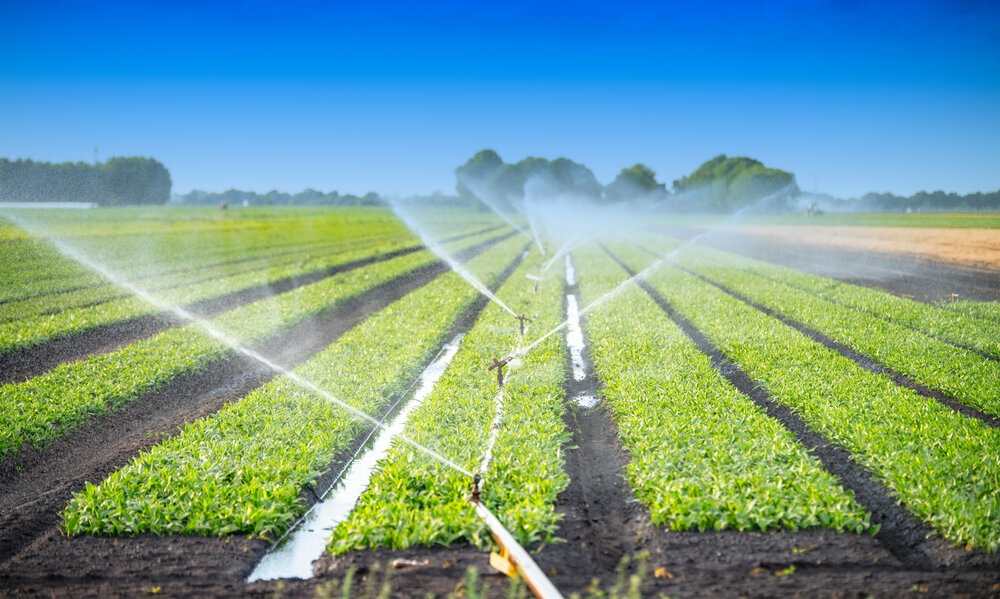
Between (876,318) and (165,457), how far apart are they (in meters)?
16.0

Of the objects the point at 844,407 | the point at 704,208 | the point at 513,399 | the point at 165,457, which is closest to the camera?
the point at 165,457

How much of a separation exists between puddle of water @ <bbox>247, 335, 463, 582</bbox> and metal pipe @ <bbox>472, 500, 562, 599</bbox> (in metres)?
1.52

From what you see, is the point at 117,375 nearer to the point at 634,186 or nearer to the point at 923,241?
the point at 923,241

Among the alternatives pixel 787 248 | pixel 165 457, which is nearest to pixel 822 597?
pixel 165 457

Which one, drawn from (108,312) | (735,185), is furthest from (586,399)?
(735,185)

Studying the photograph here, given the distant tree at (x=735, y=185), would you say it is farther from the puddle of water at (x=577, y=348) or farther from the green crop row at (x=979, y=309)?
the puddle of water at (x=577, y=348)

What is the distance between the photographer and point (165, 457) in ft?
22.4

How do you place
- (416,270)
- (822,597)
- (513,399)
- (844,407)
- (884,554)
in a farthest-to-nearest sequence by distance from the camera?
1. (416,270)
2. (513,399)
3. (844,407)
4. (884,554)
5. (822,597)

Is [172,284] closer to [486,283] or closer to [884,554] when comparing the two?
[486,283]

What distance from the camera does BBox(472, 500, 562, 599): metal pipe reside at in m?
4.49

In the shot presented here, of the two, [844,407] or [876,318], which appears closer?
[844,407]

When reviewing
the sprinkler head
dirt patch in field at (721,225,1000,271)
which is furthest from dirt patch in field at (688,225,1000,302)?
the sprinkler head

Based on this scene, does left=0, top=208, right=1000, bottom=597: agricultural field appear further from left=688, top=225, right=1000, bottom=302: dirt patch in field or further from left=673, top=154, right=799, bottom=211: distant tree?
left=673, top=154, right=799, bottom=211: distant tree

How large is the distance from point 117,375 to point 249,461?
16.5 ft
